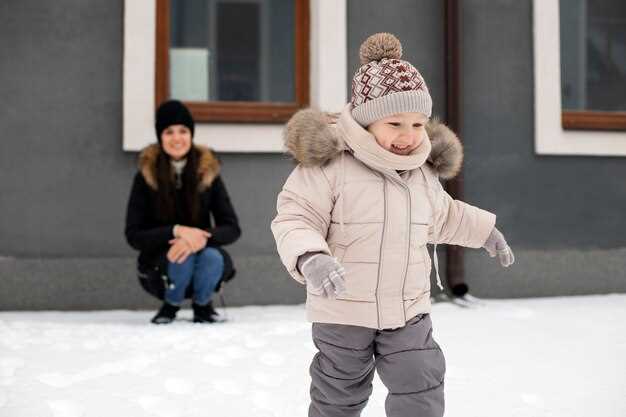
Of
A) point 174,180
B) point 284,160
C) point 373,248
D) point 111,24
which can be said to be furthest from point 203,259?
point 373,248

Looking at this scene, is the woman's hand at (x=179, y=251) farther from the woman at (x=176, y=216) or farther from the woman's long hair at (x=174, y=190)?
the woman's long hair at (x=174, y=190)

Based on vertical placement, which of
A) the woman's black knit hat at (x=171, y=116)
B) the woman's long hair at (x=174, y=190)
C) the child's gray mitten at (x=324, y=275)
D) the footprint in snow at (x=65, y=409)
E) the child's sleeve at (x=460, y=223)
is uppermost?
the woman's black knit hat at (x=171, y=116)

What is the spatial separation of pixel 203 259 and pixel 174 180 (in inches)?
19.4

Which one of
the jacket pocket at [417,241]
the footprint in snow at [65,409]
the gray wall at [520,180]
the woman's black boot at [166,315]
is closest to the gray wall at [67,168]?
the woman's black boot at [166,315]

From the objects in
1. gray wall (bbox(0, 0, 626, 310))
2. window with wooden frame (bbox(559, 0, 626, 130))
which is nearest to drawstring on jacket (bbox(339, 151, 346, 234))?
gray wall (bbox(0, 0, 626, 310))

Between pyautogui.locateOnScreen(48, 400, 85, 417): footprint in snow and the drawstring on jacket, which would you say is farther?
pyautogui.locateOnScreen(48, 400, 85, 417): footprint in snow

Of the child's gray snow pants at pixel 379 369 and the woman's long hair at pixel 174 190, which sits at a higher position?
the woman's long hair at pixel 174 190

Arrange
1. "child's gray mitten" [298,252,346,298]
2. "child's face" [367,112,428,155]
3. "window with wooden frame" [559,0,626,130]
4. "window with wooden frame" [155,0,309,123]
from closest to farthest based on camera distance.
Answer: "child's gray mitten" [298,252,346,298], "child's face" [367,112,428,155], "window with wooden frame" [155,0,309,123], "window with wooden frame" [559,0,626,130]

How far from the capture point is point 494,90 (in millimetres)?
4664

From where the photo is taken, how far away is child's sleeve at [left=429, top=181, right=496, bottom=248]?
1.99 m

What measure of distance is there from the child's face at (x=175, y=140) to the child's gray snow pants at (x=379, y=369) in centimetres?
221

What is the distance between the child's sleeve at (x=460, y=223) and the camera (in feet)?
6.54

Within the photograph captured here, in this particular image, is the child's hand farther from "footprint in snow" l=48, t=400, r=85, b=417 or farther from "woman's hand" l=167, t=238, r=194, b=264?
"woman's hand" l=167, t=238, r=194, b=264

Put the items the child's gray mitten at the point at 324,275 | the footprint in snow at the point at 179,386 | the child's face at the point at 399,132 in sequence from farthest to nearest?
1. the footprint in snow at the point at 179,386
2. the child's face at the point at 399,132
3. the child's gray mitten at the point at 324,275
